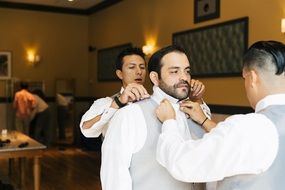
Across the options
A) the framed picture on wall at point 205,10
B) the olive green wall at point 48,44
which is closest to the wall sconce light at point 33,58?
the olive green wall at point 48,44

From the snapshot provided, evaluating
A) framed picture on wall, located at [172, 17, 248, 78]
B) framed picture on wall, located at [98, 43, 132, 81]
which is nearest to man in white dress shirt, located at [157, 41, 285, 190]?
framed picture on wall, located at [172, 17, 248, 78]

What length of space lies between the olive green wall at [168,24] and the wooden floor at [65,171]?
168cm

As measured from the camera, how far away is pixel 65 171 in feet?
20.3

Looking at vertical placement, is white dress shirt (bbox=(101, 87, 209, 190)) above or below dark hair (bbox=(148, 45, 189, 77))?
below

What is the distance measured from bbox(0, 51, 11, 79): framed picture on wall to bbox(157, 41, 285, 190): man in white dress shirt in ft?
26.0

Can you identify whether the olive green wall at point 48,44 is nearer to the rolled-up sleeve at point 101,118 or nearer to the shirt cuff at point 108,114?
the rolled-up sleeve at point 101,118

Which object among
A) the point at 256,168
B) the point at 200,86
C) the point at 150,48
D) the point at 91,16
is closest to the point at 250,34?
the point at 150,48

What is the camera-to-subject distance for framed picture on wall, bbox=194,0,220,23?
5.19 meters

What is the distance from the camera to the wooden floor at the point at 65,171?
5.30 meters

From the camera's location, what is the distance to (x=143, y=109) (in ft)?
5.68

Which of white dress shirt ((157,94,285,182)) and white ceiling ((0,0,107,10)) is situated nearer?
white dress shirt ((157,94,285,182))

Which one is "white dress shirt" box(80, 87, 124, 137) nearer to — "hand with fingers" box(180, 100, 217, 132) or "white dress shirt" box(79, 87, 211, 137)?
"white dress shirt" box(79, 87, 211, 137)

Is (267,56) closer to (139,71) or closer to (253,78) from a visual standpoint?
(253,78)

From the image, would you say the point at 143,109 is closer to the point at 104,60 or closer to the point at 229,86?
the point at 229,86
